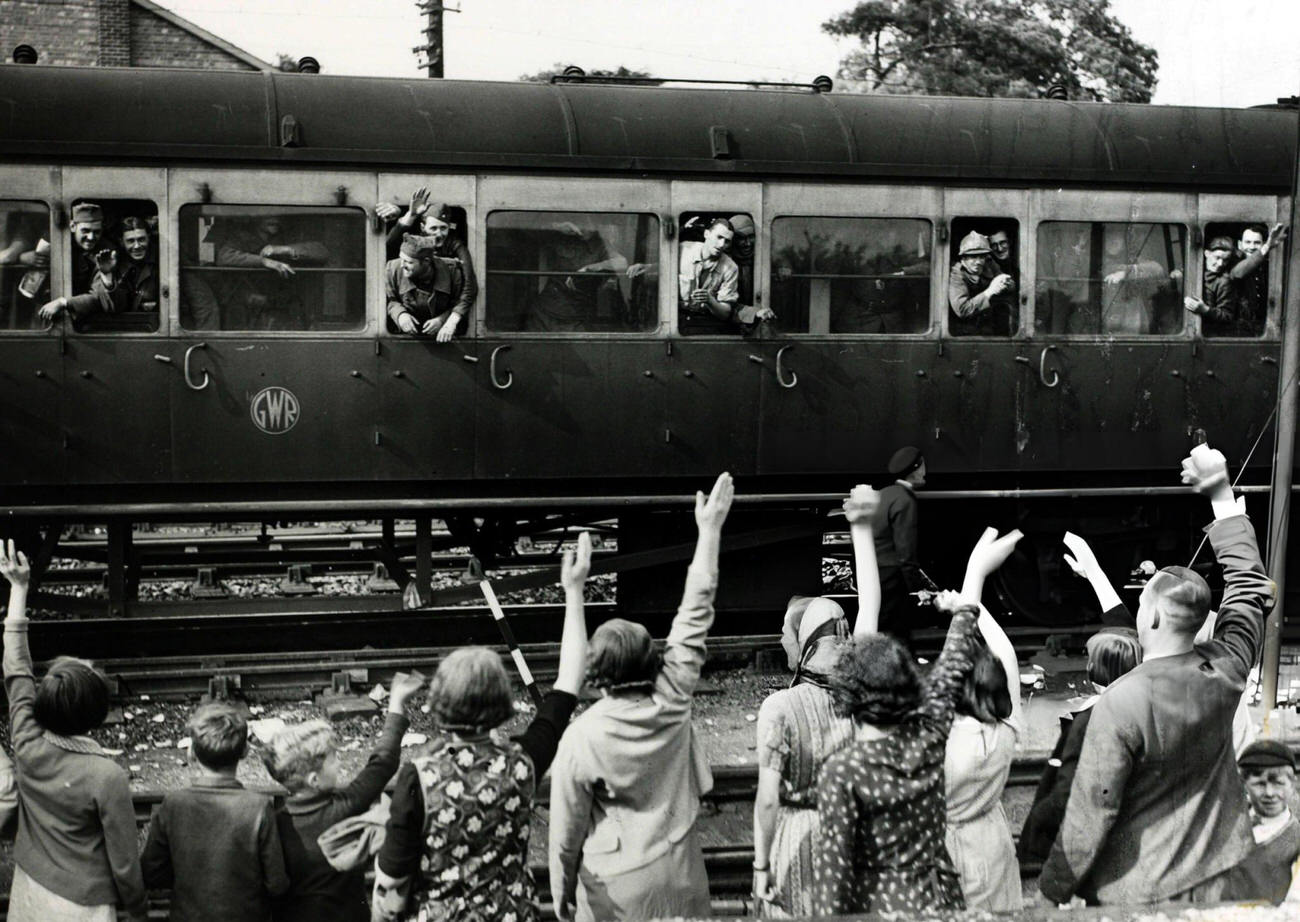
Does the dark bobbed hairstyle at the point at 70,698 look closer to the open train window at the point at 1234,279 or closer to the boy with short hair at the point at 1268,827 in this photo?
the boy with short hair at the point at 1268,827

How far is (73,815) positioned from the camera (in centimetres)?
449

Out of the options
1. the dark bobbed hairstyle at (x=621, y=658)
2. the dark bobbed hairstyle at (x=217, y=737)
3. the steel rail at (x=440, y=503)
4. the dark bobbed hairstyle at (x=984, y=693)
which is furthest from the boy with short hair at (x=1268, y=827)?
the steel rail at (x=440, y=503)

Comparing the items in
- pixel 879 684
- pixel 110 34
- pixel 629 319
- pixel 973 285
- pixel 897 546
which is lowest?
pixel 897 546

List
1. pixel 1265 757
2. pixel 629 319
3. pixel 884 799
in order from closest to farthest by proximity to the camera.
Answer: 1. pixel 884 799
2. pixel 1265 757
3. pixel 629 319

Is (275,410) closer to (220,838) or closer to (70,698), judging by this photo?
(70,698)

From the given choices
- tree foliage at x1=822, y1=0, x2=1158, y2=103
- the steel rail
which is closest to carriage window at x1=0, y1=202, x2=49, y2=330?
the steel rail

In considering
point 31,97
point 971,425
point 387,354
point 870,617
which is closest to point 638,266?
point 387,354

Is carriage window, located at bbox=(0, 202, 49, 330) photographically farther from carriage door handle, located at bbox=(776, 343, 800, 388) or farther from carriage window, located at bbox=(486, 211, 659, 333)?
carriage door handle, located at bbox=(776, 343, 800, 388)

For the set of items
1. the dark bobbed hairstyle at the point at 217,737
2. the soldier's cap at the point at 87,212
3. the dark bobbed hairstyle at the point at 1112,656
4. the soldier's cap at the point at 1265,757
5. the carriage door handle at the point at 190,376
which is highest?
the soldier's cap at the point at 87,212

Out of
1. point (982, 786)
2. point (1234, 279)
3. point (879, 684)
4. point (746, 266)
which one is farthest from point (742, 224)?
point (879, 684)

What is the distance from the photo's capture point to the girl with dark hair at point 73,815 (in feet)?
14.6

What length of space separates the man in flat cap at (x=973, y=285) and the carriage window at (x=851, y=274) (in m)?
0.19

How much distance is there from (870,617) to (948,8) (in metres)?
35.4

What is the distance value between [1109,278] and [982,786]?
6.59 metres
